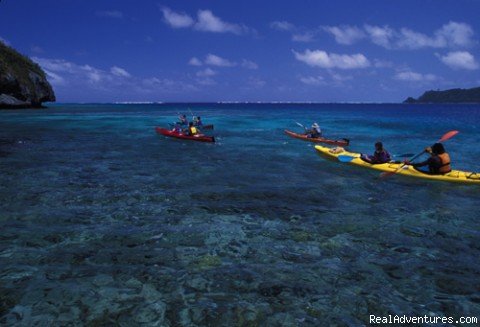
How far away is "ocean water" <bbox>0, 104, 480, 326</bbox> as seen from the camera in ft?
20.6

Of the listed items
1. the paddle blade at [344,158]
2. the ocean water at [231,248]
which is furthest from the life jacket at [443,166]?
the paddle blade at [344,158]

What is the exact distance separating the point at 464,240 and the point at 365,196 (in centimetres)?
429

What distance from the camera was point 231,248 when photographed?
8617 mm

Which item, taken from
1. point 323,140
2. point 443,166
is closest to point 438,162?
point 443,166

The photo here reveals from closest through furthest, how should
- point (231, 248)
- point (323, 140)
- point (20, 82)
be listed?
point (231, 248) < point (323, 140) < point (20, 82)

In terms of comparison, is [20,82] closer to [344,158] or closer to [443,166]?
[344,158]

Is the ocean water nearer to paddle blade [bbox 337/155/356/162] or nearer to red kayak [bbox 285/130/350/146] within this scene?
paddle blade [bbox 337/155/356/162]

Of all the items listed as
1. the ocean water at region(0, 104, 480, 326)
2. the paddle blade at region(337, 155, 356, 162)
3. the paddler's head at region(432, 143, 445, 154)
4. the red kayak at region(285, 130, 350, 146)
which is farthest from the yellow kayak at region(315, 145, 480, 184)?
the red kayak at region(285, 130, 350, 146)

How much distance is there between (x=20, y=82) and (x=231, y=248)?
67.9m

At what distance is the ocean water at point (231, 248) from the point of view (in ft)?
20.6

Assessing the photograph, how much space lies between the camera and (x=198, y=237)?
918 centimetres

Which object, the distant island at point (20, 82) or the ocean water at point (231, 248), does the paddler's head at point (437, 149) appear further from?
the distant island at point (20, 82)

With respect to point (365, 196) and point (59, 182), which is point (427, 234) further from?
point (59, 182)

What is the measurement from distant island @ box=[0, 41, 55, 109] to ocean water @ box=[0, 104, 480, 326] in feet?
173
